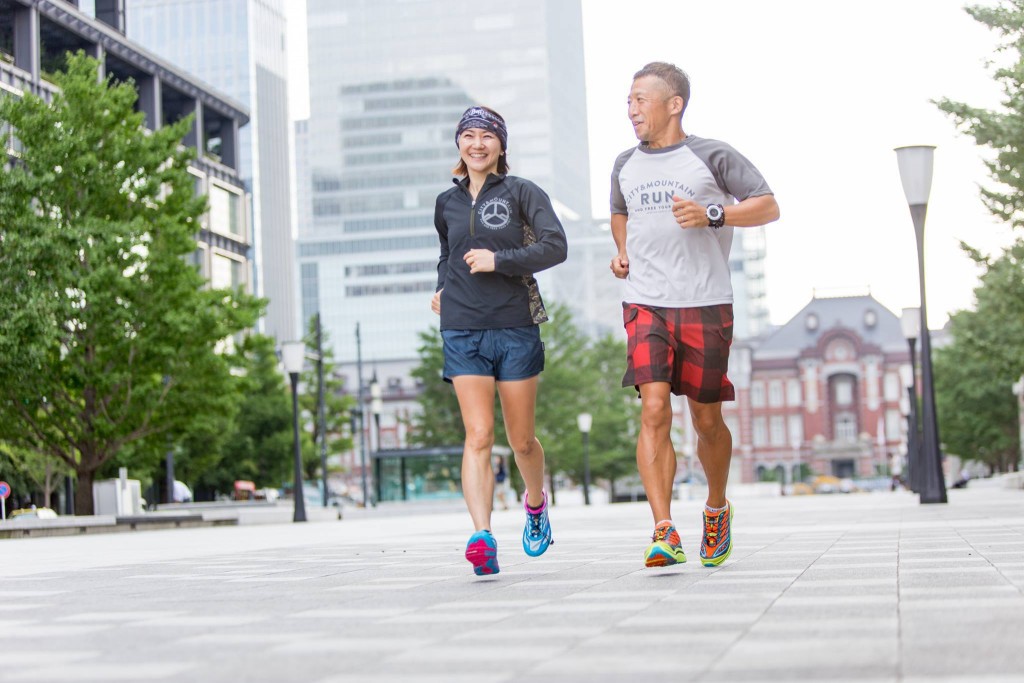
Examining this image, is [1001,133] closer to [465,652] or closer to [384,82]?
[465,652]

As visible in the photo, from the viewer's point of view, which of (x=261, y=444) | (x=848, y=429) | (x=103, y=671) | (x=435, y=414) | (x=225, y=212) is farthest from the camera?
(x=848, y=429)

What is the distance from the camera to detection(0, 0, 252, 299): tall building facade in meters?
51.7

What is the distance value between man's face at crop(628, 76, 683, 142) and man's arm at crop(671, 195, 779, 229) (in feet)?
1.28

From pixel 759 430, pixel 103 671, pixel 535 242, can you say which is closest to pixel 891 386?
pixel 759 430

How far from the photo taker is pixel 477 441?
23.9 ft

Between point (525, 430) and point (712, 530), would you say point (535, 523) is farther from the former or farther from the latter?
point (712, 530)

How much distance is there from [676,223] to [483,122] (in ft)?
3.73

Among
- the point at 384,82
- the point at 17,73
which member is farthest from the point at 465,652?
the point at 384,82

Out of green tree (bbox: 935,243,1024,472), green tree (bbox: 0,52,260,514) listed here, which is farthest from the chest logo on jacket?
green tree (bbox: 935,243,1024,472)

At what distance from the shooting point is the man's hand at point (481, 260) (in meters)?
7.32

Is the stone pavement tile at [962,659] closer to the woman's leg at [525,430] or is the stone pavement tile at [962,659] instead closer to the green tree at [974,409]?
the woman's leg at [525,430]

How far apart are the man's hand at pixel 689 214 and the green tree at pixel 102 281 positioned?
22.0 meters

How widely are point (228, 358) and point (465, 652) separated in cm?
2682

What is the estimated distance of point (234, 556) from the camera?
38.5 ft
